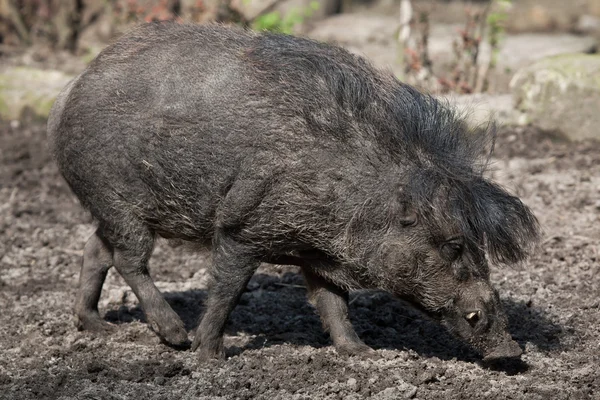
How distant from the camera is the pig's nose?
4.86 meters

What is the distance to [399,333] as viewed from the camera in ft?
18.7

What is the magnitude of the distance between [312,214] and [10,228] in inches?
143

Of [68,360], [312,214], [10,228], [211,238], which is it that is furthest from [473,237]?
[10,228]

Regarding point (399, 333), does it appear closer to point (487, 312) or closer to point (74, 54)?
point (487, 312)

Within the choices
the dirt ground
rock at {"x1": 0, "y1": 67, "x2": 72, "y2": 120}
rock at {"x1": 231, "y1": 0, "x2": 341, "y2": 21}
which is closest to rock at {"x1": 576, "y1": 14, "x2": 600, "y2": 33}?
rock at {"x1": 231, "y1": 0, "x2": 341, "y2": 21}

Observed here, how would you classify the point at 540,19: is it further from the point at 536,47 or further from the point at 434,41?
the point at 434,41

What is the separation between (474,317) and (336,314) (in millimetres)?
826

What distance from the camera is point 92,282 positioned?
5.80 meters

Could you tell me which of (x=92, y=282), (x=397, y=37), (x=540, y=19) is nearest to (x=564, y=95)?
(x=397, y=37)

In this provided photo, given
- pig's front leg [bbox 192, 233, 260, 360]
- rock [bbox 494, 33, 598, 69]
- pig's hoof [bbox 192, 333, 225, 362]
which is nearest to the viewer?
pig's front leg [bbox 192, 233, 260, 360]

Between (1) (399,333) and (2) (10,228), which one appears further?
(2) (10,228)

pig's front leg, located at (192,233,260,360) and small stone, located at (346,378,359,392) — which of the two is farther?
pig's front leg, located at (192,233,260,360)

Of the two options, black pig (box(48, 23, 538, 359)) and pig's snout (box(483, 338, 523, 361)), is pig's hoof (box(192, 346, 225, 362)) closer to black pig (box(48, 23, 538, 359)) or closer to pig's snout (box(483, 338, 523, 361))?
black pig (box(48, 23, 538, 359))

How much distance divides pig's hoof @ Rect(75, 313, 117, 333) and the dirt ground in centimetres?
6
